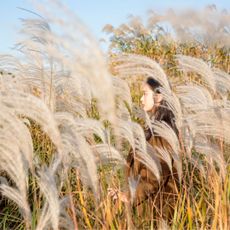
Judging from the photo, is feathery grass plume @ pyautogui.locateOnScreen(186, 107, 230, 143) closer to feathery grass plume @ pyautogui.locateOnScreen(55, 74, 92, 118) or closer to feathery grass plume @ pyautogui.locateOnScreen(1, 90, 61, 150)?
feathery grass plume @ pyautogui.locateOnScreen(55, 74, 92, 118)

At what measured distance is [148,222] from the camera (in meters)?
3.31

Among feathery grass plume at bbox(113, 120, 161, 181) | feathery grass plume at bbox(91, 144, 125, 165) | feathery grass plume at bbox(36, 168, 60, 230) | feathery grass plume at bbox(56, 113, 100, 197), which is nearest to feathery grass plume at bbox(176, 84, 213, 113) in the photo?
feathery grass plume at bbox(113, 120, 161, 181)

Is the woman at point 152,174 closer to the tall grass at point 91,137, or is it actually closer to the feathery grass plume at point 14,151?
the tall grass at point 91,137

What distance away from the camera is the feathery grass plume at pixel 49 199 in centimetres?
227

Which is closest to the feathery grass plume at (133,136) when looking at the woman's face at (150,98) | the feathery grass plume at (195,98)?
the feathery grass plume at (195,98)

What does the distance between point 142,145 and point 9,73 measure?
1849mm

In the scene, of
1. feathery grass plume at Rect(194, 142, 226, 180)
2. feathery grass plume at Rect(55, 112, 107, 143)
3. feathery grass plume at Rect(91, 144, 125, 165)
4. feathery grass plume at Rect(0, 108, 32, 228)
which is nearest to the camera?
feathery grass plume at Rect(0, 108, 32, 228)

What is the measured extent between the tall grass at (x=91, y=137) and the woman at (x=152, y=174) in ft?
0.33

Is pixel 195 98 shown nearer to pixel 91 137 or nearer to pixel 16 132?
pixel 91 137

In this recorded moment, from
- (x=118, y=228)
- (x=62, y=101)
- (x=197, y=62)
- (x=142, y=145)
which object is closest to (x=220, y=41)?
(x=197, y=62)

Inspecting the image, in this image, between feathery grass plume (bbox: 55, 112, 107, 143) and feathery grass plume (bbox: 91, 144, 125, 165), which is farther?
feathery grass plume (bbox: 91, 144, 125, 165)

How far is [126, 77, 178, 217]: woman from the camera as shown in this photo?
138 inches

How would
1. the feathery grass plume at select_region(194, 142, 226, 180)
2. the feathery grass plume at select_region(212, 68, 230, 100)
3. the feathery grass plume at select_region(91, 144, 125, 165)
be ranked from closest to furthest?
the feathery grass plume at select_region(91, 144, 125, 165)
the feathery grass plume at select_region(194, 142, 226, 180)
the feathery grass plume at select_region(212, 68, 230, 100)

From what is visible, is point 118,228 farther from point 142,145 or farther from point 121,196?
point 142,145
